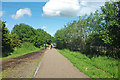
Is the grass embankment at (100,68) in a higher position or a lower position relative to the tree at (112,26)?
lower

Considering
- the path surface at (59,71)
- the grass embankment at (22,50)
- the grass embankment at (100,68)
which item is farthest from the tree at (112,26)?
the grass embankment at (22,50)

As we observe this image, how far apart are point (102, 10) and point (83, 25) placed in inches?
285

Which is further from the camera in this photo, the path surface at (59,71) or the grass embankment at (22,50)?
the grass embankment at (22,50)

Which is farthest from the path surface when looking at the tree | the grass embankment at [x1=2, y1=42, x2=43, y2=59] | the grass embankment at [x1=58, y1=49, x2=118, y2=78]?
the grass embankment at [x1=2, y1=42, x2=43, y2=59]

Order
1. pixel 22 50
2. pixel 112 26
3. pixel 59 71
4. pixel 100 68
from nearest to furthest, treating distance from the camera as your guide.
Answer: pixel 59 71, pixel 100 68, pixel 112 26, pixel 22 50

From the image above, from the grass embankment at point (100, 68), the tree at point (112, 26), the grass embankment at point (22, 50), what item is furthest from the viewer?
the grass embankment at point (22, 50)

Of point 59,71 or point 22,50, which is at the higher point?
point 22,50

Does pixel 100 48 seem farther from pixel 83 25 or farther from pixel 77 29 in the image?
pixel 77 29

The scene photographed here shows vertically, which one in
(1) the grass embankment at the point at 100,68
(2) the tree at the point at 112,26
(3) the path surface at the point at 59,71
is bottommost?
(3) the path surface at the point at 59,71

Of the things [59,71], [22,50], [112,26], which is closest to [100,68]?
[59,71]

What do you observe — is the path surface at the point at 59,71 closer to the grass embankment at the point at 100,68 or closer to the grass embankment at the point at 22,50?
the grass embankment at the point at 100,68

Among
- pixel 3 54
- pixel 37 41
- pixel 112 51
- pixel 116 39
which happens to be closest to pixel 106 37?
pixel 116 39

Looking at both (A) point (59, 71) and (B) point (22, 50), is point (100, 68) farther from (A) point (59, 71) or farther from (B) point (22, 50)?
(B) point (22, 50)

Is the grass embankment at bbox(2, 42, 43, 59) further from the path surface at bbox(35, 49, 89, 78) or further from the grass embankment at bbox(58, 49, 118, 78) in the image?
the grass embankment at bbox(58, 49, 118, 78)
